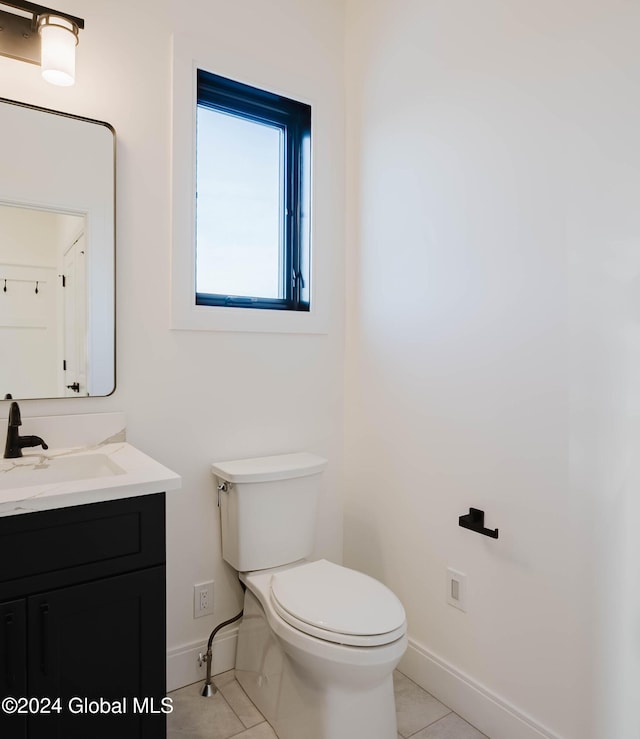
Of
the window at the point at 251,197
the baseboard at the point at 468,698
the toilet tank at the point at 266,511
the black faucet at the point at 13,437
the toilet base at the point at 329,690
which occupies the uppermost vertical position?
the window at the point at 251,197

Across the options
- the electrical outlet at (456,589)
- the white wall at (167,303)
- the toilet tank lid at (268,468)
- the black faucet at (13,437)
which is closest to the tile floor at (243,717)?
the white wall at (167,303)

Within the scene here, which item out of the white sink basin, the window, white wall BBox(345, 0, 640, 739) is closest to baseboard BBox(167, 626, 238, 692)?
white wall BBox(345, 0, 640, 739)

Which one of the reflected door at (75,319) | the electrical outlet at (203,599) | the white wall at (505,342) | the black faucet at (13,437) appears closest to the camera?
the white wall at (505,342)

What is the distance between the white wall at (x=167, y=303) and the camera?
1672 millimetres

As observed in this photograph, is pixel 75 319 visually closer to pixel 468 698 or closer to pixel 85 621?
pixel 85 621

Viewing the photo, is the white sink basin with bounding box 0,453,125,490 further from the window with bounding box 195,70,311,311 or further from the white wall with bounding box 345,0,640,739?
the white wall with bounding box 345,0,640,739

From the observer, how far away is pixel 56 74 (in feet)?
4.88

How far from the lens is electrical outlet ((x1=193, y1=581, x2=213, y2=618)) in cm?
186

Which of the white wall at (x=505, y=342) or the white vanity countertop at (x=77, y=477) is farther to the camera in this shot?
the white wall at (x=505, y=342)

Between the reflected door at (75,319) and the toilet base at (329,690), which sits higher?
the reflected door at (75,319)

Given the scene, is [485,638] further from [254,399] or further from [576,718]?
[254,399]

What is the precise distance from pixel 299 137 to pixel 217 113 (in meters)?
0.36

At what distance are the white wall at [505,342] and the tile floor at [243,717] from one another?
75 mm

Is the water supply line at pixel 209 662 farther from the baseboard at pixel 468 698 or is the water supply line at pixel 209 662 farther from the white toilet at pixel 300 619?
the baseboard at pixel 468 698
